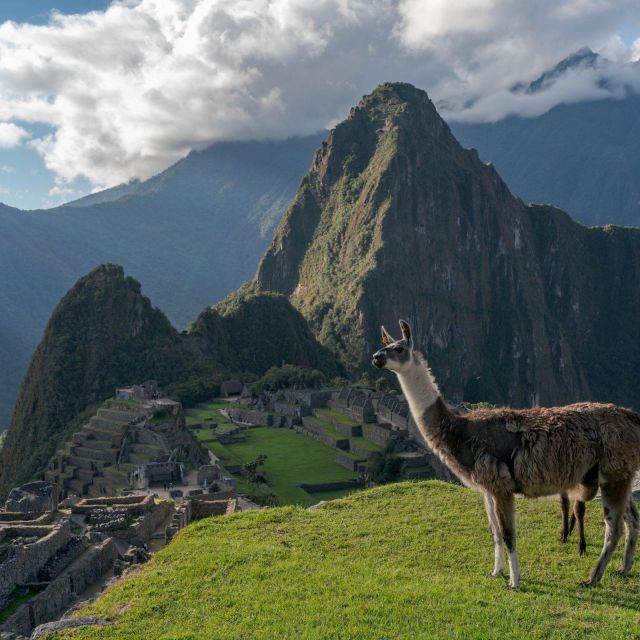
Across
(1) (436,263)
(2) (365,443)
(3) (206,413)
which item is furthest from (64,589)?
(1) (436,263)

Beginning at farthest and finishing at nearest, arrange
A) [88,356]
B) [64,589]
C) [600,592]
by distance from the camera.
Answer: [88,356]
[64,589]
[600,592]

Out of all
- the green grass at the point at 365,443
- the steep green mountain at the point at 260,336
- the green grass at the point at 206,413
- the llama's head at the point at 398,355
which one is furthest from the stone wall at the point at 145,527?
the steep green mountain at the point at 260,336

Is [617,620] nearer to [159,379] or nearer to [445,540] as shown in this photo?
[445,540]

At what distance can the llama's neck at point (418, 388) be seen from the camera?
6.41 metres

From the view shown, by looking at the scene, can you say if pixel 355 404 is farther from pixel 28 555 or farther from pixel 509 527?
pixel 509 527

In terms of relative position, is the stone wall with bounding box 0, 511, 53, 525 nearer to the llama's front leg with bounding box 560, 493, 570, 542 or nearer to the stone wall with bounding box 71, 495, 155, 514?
the stone wall with bounding box 71, 495, 155, 514

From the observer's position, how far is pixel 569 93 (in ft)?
620

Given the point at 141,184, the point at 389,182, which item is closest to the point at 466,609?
the point at 389,182

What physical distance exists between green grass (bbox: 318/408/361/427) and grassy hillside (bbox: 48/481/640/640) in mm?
33044

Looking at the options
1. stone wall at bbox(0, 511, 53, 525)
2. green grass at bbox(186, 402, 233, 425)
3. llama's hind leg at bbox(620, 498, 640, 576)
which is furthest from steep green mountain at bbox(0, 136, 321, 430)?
llama's hind leg at bbox(620, 498, 640, 576)

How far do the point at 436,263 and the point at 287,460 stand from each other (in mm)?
74371

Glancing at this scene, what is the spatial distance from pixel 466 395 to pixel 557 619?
3816 inches

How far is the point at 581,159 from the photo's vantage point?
18238 cm

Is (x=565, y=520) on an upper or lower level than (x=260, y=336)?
lower
